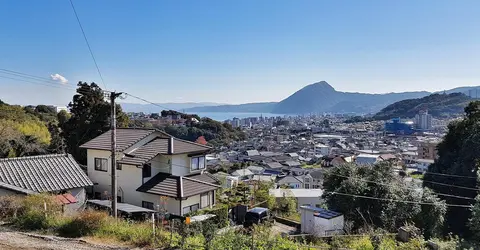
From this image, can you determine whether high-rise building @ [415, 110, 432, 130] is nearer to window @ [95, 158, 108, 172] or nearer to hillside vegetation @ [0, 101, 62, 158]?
hillside vegetation @ [0, 101, 62, 158]

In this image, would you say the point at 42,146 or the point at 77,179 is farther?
the point at 42,146

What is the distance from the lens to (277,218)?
1215cm

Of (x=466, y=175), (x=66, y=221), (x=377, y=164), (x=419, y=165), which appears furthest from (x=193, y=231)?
(x=419, y=165)

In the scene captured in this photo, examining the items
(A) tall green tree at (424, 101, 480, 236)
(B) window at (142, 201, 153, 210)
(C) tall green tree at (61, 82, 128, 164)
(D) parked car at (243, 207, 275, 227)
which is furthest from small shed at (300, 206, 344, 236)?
(C) tall green tree at (61, 82, 128, 164)

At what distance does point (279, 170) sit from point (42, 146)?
3409 centimetres

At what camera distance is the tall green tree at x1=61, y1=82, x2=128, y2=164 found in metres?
18.7

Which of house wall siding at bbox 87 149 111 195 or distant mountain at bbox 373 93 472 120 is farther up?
distant mountain at bbox 373 93 472 120

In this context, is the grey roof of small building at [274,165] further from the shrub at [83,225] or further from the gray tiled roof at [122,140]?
the shrub at [83,225]

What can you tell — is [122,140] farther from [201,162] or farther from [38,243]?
[38,243]

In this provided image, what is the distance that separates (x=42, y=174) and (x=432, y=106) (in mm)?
156146

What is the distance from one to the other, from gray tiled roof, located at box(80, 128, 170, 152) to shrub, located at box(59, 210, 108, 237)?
21.3 ft

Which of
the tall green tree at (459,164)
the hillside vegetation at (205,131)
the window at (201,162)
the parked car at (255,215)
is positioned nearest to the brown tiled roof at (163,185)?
the window at (201,162)

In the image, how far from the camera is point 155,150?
494 inches

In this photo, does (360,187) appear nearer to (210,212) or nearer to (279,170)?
(210,212)
